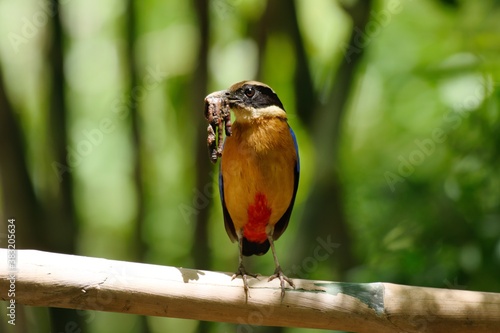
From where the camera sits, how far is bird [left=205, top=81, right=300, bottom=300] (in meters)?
4.88

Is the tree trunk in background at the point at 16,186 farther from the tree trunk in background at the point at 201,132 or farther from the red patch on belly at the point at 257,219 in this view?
the red patch on belly at the point at 257,219

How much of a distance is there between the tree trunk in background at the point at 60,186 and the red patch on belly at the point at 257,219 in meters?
1.46

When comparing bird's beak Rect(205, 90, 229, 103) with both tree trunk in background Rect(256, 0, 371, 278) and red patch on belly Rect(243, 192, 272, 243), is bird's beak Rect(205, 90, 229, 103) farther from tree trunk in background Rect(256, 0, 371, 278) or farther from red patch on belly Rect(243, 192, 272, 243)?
tree trunk in background Rect(256, 0, 371, 278)

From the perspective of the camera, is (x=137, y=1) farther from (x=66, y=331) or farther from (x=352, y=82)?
(x=66, y=331)

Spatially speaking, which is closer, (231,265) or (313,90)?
(313,90)

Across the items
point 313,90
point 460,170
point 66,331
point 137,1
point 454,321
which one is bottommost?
point 66,331

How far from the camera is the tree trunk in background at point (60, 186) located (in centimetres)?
579

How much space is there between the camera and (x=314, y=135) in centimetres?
589

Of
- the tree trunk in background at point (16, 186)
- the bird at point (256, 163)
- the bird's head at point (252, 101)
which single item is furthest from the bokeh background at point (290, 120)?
the bird's head at point (252, 101)

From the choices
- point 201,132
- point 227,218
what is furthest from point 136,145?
point 227,218

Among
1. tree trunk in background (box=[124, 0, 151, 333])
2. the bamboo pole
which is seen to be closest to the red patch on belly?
the bamboo pole

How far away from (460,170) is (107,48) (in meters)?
4.35

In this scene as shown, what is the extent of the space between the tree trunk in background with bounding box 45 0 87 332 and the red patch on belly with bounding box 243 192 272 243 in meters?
1.46

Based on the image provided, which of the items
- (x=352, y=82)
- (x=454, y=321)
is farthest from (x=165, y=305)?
(x=352, y=82)
